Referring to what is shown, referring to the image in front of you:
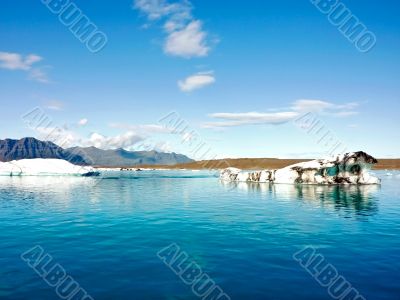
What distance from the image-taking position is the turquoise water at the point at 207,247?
11148mm

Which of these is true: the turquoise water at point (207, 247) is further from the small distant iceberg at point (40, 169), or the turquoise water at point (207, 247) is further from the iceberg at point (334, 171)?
the small distant iceberg at point (40, 169)

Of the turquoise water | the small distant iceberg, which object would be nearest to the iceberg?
the turquoise water

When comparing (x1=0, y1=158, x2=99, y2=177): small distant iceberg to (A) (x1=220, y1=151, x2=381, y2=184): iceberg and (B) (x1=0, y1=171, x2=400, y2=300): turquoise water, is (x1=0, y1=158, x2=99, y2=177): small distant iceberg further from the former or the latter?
(B) (x1=0, y1=171, x2=400, y2=300): turquoise water

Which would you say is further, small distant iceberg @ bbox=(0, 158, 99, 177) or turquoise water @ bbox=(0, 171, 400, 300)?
small distant iceberg @ bbox=(0, 158, 99, 177)

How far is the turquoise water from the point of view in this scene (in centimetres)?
1115

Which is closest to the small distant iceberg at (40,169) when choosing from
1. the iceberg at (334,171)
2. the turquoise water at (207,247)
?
the iceberg at (334,171)

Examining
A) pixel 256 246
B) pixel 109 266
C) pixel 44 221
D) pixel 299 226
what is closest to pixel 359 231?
pixel 299 226

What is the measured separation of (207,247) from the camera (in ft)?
54.1

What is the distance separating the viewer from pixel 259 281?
11719 millimetres

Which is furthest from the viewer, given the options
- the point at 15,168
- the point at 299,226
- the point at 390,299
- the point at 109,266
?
the point at 15,168

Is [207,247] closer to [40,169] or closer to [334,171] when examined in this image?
[334,171]

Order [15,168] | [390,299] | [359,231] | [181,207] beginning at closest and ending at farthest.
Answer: [390,299] → [359,231] → [181,207] → [15,168]

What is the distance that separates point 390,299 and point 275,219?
14309 mm

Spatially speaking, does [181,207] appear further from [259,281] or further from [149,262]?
[259,281]
